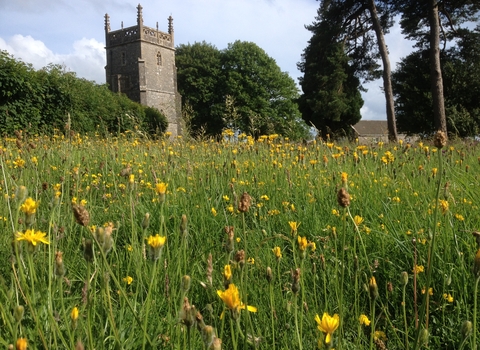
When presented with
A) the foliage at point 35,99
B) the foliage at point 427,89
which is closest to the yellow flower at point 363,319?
the foliage at point 35,99

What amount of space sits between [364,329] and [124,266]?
0.98 meters

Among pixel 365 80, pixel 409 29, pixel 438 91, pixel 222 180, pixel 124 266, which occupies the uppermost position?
pixel 409 29

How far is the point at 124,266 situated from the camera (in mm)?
1792

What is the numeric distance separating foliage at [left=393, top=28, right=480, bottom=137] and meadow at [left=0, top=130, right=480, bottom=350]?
1635 centimetres

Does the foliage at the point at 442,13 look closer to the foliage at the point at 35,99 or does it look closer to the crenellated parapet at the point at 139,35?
the foliage at the point at 35,99

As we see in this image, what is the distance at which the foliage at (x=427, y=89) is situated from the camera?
59.3 ft

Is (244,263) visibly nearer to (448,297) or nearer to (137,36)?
(448,297)

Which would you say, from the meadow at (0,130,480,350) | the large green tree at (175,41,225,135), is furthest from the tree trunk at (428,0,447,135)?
the large green tree at (175,41,225,135)

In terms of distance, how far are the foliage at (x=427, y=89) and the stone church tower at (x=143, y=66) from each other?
61.0 ft

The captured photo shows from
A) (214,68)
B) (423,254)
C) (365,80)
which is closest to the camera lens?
(423,254)

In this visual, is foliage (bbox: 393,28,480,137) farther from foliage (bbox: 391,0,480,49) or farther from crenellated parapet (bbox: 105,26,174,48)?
crenellated parapet (bbox: 105,26,174,48)

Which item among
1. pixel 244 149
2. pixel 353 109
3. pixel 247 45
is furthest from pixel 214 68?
pixel 244 149

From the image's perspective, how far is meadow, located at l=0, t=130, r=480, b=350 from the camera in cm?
91

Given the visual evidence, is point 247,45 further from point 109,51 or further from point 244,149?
point 244,149
